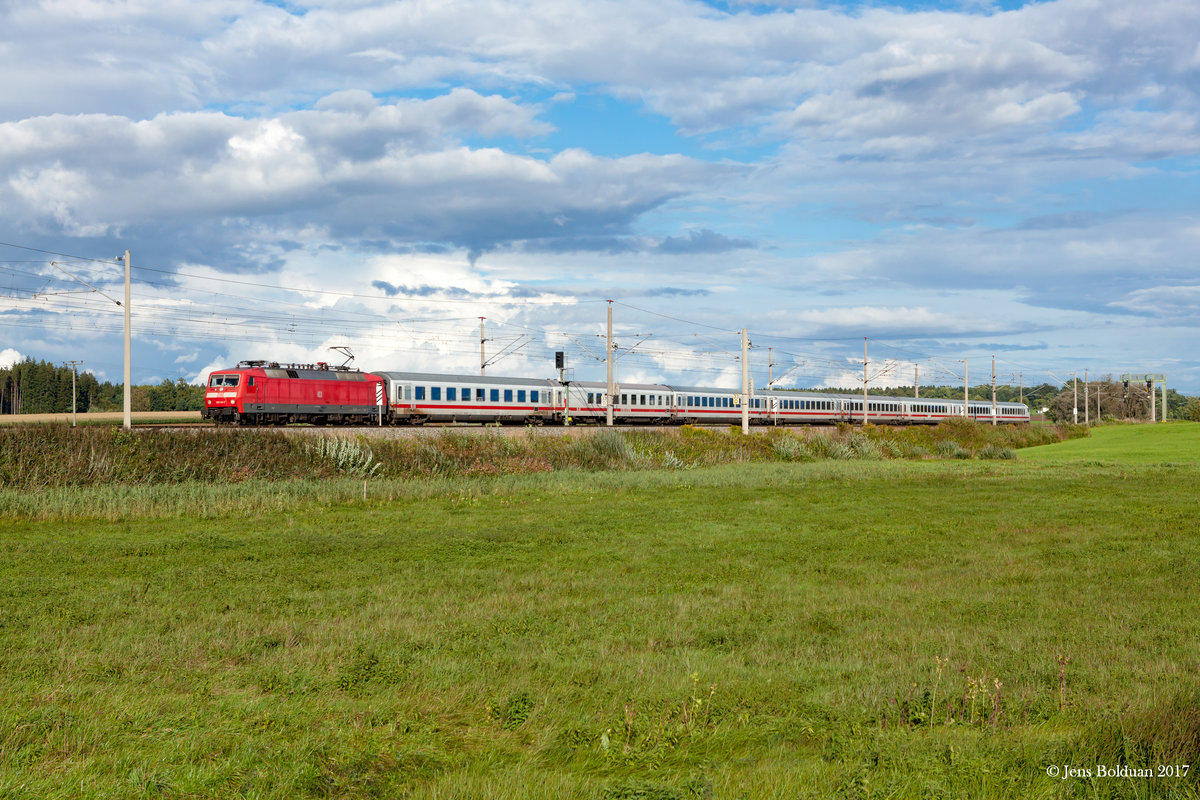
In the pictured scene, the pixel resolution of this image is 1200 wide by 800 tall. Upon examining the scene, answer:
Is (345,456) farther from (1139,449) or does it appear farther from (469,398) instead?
(1139,449)

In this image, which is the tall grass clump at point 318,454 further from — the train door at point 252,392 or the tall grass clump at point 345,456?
the train door at point 252,392

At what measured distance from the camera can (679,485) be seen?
27.5 metres

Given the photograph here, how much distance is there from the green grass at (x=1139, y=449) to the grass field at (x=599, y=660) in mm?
27639

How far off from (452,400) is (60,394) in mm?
103545

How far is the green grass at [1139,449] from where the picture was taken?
139ft

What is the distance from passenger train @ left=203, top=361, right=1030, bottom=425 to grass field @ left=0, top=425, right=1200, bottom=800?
30.0 meters

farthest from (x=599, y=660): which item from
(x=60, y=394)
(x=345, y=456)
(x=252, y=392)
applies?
(x=60, y=394)

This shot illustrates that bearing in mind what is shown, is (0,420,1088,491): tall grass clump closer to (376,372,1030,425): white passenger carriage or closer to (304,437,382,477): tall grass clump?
(304,437,382,477): tall grass clump

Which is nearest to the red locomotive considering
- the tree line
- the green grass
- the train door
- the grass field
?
the train door

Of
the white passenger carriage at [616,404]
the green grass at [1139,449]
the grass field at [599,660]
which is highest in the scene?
the white passenger carriage at [616,404]

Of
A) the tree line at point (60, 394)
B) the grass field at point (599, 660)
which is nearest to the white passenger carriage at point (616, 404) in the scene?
the grass field at point (599, 660)

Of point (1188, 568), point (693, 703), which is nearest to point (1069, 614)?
point (1188, 568)

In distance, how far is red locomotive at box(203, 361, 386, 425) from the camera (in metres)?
46.8

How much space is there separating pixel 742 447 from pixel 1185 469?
712 inches
